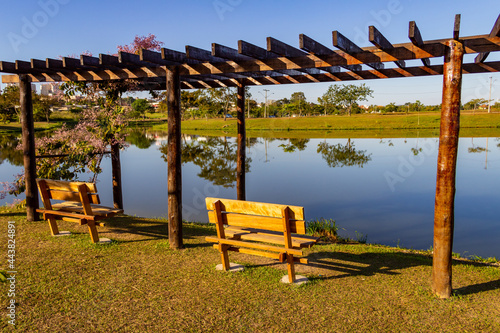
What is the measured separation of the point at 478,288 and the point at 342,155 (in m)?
23.2

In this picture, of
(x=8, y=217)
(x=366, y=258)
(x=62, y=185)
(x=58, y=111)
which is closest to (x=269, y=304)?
(x=366, y=258)

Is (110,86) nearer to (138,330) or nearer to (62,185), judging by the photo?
(62,185)

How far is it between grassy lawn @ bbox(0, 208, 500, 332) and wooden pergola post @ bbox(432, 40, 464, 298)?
1.09 feet

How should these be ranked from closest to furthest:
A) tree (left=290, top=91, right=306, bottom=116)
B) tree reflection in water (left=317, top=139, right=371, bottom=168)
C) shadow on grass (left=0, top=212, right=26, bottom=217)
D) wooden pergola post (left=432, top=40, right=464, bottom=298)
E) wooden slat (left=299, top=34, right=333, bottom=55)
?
wooden pergola post (left=432, top=40, right=464, bottom=298) < wooden slat (left=299, top=34, right=333, bottom=55) < shadow on grass (left=0, top=212, right=26, bottom=217) < tree reflection in water (left=317, top=139, right=371, bottom=168) < tree (left=290, top=91, right=306, bottom=116)

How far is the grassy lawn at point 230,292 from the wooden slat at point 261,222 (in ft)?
2.53

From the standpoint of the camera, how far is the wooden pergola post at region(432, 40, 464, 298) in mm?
4215

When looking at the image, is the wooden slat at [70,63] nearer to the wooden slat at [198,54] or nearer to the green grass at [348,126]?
the wooden slat at [198,54]

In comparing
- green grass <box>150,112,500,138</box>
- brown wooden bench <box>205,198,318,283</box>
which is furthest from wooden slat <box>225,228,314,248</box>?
green grass <box>150,112,500,138</box>

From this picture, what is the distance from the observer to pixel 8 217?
8.48m

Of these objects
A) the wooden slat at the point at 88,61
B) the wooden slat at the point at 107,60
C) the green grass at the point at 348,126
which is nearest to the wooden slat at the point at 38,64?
the wooden slat at the point at 88,61

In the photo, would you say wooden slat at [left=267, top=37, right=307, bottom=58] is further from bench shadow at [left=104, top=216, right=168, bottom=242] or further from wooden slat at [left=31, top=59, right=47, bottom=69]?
wooden slat at [left=31, top=59, right=47, bottom=69]

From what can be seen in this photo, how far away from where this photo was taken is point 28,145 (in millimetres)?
8008

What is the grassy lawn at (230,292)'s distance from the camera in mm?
3795

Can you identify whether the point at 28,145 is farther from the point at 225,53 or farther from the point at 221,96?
the point at 221,96
